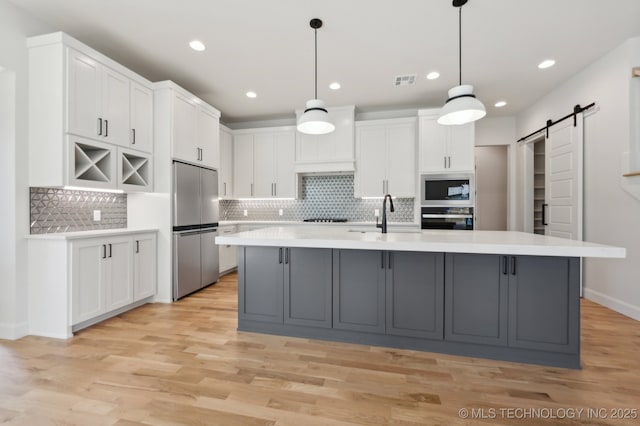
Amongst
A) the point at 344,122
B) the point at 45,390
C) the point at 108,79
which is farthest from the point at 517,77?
the point at 45,390

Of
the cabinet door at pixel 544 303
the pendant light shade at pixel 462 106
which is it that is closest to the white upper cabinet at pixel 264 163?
Answer: the pendant light shade at pixel 462 106

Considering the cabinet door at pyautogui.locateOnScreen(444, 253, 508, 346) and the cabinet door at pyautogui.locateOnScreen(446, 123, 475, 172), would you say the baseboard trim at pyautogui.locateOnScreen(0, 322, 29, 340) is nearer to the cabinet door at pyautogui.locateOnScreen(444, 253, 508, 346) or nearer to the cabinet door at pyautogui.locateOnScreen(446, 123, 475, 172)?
the cabinet door at pyautogui.locateOnScreen(444, 253, 508, 346)

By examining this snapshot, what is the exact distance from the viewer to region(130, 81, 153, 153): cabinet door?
3328mm

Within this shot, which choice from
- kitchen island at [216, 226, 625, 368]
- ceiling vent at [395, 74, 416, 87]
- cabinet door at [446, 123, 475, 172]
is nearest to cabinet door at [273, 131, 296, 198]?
ceiling vent at [395, 74, 416, 87]

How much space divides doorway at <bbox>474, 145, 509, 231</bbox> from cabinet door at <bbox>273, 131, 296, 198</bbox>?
4.31 metres

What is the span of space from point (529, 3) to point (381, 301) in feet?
9.39

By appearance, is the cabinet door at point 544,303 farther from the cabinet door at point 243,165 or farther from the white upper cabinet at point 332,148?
the cabinet door at point 243,165

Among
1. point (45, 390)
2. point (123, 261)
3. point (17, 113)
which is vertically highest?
point (17, 113)

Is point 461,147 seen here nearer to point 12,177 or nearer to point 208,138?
point 208,138

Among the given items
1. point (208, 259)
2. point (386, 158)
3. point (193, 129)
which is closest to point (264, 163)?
point (193, 129)

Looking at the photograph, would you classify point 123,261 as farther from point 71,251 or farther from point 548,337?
point 548,337

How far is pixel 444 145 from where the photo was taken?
4.59 meters

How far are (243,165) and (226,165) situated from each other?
1.07 feet

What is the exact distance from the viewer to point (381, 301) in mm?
2428
